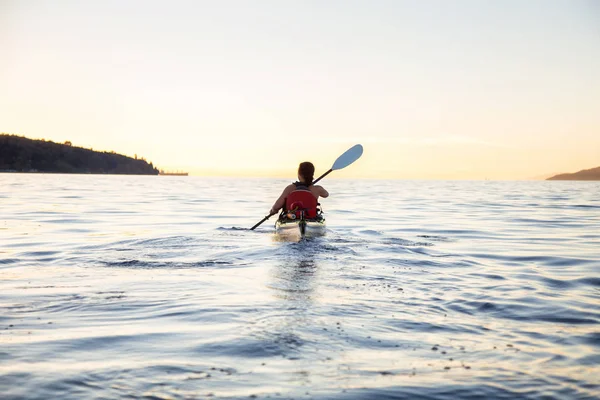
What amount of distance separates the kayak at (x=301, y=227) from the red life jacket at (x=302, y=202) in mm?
166

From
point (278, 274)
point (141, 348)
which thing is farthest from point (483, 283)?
point (141, 348)

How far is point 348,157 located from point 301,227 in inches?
224

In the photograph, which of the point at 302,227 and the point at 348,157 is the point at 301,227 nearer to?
the point at 302,227

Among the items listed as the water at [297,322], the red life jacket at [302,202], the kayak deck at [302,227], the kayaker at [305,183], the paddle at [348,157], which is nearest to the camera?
the water at [297,322]

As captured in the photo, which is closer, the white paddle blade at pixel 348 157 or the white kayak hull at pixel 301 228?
the white kayak hull at pixel 301 228

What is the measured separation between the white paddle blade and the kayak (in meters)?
4.50

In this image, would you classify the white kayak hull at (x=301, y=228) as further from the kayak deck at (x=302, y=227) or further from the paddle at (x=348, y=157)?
the paddle at (x=348, y=157)

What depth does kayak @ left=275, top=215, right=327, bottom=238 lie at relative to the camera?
11938 millimetres

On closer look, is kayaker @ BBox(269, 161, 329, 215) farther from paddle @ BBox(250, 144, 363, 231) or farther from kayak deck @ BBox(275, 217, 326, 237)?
paddle @ BBox(250, 144, 363, 231)

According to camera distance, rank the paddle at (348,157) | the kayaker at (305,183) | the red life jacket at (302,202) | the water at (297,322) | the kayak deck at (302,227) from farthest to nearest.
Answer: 1. the paddle at (348,157)
2. the kayaker at (305,183)
3. the red life jacket at (302,202)
4. the kayak deck at (302,227)
5. the water at (297,322)

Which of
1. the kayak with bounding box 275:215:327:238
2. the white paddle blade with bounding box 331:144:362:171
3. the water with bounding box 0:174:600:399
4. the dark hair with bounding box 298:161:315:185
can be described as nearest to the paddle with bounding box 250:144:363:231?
the white paddle blade with bounding box 331:144:362:171

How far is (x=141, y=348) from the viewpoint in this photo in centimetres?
455

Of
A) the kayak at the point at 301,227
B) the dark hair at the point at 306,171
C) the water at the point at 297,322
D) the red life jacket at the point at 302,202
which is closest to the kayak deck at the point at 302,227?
the kayak at the point at 301,227

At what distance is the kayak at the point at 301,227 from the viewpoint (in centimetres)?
1194
